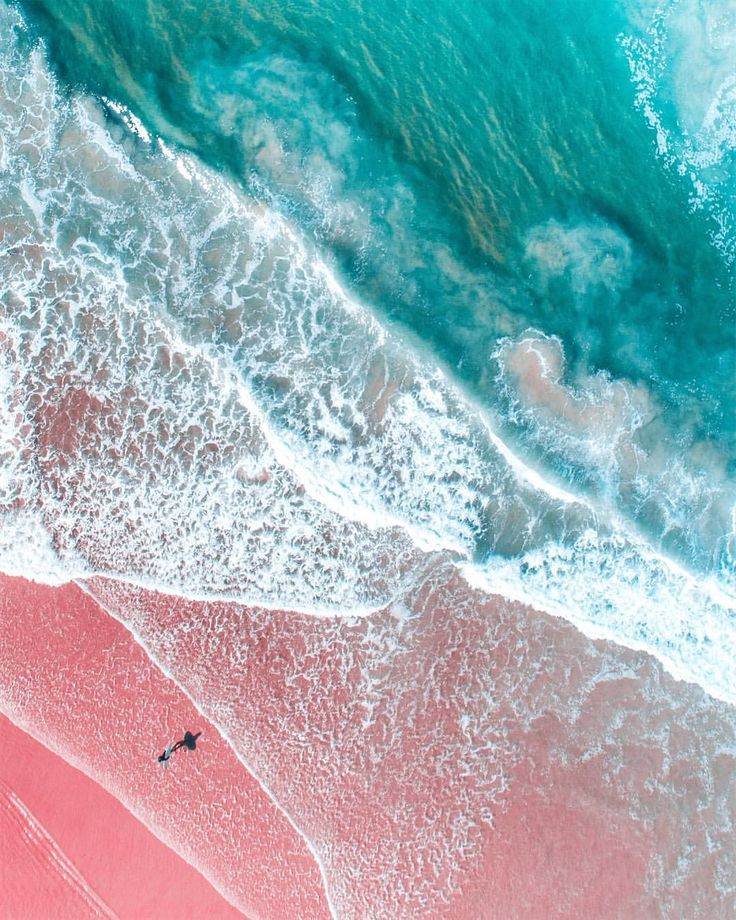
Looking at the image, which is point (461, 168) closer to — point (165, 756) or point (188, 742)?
point (188, 742)

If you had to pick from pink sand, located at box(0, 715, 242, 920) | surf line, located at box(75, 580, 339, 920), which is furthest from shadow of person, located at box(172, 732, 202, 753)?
pink sand, located at box(0, 715, 242, 920)

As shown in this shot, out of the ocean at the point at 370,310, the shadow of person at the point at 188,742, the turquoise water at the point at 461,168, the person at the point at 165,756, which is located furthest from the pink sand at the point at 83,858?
the turquoise water at the point at 461,168

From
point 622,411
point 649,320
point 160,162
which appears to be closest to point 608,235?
point 649,320

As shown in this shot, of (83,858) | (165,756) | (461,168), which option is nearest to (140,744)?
(165,756)

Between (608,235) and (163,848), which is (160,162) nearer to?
(608,235)

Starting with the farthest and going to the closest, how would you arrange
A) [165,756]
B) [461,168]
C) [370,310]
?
[461,168] → [370,310] → [165,756]
